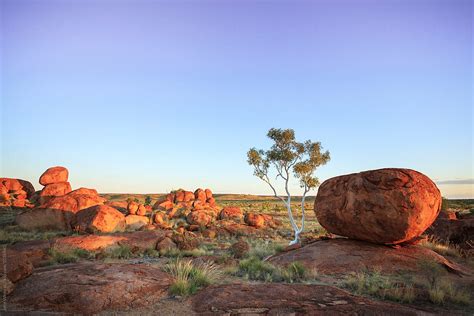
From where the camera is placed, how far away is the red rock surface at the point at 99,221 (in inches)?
1045

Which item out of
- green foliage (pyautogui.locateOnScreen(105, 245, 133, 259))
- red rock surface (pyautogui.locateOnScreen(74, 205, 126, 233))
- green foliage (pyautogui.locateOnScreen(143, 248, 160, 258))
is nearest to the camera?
green foliage (pyautogui.locateOnScreen(105, 245, 133, 259))

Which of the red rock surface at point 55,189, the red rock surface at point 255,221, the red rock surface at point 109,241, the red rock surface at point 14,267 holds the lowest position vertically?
the red rock surface at point 255,221

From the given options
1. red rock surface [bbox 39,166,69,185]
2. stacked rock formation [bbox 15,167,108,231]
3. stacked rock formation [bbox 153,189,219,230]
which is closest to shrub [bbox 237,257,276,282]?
stacked rock formation [bbox 153,189,219,230]

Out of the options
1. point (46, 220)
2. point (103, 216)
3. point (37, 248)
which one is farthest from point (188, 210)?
point (37, 248)

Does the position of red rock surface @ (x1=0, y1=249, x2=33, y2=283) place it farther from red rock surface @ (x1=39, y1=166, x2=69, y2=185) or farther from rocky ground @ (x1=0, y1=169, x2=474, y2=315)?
red rock surface @ (x1=39, y1=166, x2=69, y2=185)

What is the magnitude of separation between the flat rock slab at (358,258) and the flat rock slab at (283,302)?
14.7ft

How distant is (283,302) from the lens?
7.96 meters

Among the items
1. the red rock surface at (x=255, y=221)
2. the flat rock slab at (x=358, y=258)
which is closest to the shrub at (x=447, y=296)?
the flat rock slab at (x=358, y=258)

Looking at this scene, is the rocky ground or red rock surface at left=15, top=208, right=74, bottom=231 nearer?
the rocky ground

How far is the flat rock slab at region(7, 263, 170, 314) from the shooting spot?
305 inches

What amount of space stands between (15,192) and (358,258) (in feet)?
179

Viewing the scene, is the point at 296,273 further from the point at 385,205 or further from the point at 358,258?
the point at 385,205

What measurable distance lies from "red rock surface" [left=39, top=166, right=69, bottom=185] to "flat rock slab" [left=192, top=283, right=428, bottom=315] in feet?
143

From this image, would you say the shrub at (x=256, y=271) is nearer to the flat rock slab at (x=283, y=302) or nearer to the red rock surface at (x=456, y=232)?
the flat rock slab at (x=283, y=302)
